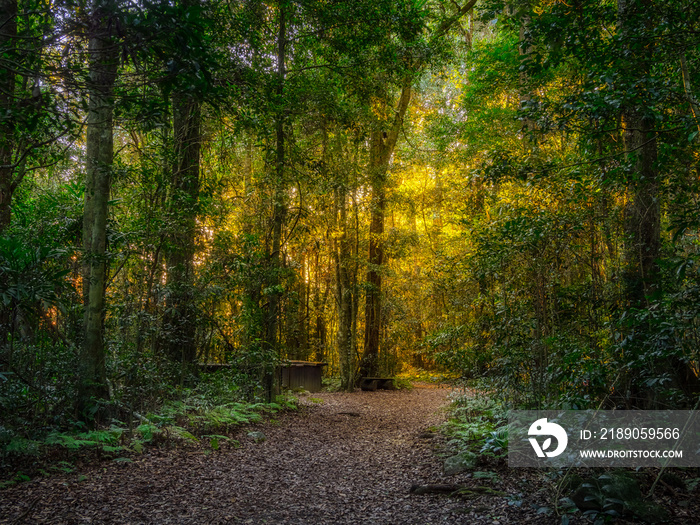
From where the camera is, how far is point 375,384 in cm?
1455

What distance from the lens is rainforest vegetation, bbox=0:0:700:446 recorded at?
3.51 meters

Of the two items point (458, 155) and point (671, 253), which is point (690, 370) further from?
point (458, 155)

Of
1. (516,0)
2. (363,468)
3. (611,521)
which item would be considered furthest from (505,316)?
(516,0)

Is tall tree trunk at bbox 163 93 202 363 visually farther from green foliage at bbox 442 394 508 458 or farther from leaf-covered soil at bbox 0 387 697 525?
green foliage at bbox 442 394 508 458

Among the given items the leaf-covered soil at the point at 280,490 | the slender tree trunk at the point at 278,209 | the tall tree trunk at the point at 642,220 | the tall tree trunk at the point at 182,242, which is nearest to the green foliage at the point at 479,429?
the leaf-covered soil at the point at 280,490

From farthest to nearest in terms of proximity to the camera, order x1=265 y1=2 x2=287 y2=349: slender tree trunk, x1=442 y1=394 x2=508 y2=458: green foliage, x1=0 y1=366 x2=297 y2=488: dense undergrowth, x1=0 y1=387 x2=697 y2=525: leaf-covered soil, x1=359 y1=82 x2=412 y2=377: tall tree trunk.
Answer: x1=359 y1=82 x2=412 y2=377: tall tree trunk, x1=265 y1=2 x2=287 y2=349: slender tree trunk, x1=442 y1=394 x2=508 y2=458: green foliage, x1=0 y1=366 x2=297 y2=488: dense undergrowth, x1=0 y1=387 x2=697 y2=525: leaf-covered soil

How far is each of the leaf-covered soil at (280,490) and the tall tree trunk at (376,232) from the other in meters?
8.05

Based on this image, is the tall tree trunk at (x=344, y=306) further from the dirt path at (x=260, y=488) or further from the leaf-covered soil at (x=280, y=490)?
the leaf-covered soil at (x=280, y=490)

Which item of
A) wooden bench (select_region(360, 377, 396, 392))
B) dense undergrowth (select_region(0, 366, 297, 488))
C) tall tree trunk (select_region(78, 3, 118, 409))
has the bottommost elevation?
wooden bench (select_region(360, 377, 396, 392))

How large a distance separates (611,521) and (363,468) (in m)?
2.94

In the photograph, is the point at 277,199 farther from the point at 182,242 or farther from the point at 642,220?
the point at 642,220

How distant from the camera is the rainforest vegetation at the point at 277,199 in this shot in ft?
11.5

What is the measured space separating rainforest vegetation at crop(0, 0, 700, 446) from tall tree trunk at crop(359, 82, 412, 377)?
2.12 meters

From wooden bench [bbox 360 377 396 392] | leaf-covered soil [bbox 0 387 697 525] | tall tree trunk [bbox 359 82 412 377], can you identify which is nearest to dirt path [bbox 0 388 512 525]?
leaf-covered soil [bbox 0 387 697 525]
